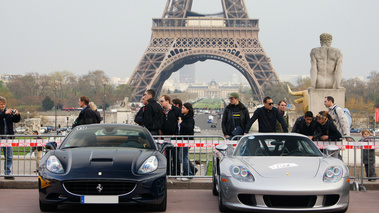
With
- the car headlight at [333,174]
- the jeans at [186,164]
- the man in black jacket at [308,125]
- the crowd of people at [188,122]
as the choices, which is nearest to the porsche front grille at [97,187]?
the car headlight at [333,174]

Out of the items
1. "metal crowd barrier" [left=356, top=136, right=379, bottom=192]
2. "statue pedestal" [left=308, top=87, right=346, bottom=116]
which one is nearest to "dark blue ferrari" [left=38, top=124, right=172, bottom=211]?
"metal crowd barrier" [left=356, top=136, right=379, bottom=192]

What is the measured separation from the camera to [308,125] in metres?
9.51

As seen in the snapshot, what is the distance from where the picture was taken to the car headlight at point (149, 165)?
6445mm

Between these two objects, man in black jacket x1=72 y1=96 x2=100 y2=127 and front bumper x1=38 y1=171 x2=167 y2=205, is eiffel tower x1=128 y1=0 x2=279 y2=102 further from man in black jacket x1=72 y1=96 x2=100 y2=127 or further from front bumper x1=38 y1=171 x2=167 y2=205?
front bumper x1=38 y1=171 x2=167 y2=205

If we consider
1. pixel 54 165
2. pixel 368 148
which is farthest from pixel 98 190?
pixel 368 148

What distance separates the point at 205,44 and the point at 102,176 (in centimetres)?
6345

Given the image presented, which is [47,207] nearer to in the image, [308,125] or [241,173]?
[241,173]

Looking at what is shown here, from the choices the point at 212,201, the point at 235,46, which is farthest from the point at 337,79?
the point at 235,46

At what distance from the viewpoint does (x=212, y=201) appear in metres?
7.61

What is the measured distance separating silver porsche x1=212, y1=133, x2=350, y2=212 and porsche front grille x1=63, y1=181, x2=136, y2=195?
1249 mm

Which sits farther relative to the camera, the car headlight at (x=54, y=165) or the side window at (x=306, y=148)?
the side window at (x=306, y=148)

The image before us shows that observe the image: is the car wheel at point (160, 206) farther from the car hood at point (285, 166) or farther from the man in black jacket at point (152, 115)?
the man in black jacket at point (152, 115)

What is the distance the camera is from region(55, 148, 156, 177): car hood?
6.27 metres

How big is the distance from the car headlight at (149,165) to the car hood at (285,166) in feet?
3.76
